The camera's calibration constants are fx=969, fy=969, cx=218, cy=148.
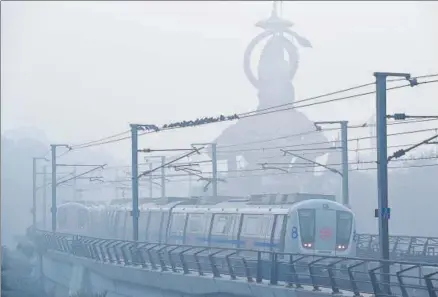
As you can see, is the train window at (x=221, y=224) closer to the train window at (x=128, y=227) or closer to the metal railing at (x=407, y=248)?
the metal railing at (x=407, y=248)

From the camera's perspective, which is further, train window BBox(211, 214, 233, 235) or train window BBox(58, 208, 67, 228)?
train window BBox(58, 208, 67, 228)

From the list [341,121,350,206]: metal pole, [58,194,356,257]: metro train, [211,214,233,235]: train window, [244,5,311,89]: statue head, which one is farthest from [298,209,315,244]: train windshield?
[244,5,311,89]: statue head

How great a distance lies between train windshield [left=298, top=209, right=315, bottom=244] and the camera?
30031 millimetres

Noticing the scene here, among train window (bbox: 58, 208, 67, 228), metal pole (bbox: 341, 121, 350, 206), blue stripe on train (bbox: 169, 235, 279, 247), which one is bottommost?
train window (bbox: 58, 208, 67, 228)

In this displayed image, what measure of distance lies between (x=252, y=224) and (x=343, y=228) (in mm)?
2939

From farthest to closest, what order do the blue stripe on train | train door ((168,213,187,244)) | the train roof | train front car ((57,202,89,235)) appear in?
train front car ((57,202,89,235)), train door ((168,213,187,244)), the train roof, the blue stripe on train

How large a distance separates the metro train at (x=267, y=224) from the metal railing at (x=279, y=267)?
3.10 ft

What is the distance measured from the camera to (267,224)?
30672mm

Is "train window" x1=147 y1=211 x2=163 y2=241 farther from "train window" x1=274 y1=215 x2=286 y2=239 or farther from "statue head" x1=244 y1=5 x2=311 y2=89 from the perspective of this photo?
"statue head" x1=244 y1=5 x2=311 y2=89

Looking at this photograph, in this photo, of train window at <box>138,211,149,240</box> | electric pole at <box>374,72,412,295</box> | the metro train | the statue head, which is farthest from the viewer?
the statue head

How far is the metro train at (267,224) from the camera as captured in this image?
1181 inches

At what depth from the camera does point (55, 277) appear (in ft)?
156

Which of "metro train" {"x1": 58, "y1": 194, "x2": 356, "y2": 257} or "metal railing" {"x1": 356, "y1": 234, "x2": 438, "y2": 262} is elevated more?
"metro train" {"x1": 58, "y1": 194, "x2": 356, "y2": 257}

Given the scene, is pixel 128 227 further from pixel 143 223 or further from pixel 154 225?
pixel 154 225
